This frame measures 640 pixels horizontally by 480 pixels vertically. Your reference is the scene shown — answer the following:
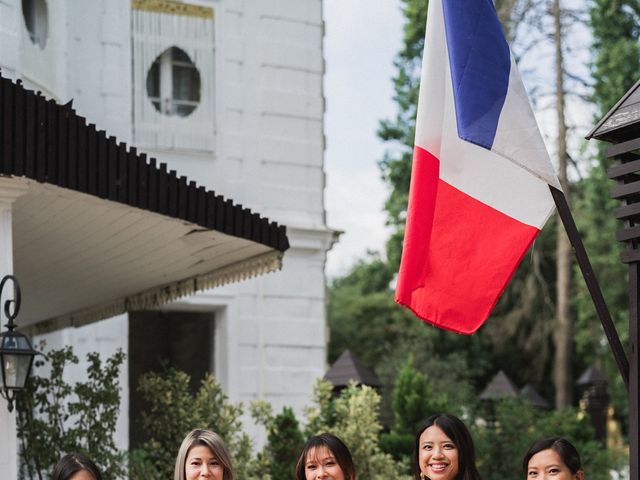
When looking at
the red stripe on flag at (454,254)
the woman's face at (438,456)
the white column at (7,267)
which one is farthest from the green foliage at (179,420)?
the red stripe on flag at (454,254)

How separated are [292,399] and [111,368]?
524cm

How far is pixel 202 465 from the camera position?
6.63 metres

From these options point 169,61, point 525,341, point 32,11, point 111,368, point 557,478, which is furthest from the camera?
point 525,341

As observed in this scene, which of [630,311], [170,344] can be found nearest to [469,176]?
[630,311]

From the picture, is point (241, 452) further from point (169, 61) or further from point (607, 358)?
point (607, 358)

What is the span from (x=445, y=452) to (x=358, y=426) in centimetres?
633

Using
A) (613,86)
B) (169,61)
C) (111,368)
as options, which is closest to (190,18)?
(169,61)

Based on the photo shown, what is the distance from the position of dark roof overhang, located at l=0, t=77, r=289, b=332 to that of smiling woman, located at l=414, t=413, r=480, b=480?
2.90 metres

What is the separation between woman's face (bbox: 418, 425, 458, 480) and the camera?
6.41 meters

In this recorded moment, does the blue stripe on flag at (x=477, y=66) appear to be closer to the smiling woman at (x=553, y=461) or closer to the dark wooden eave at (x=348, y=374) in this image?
the smiling woman at (x=553, y=461)

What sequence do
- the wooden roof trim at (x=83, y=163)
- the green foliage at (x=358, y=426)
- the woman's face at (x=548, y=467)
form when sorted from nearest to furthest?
the woman's face at (x=548, y=467) → the wooden roof trim at (x=83, y=163) → the green foliage at (x=358, y=426)

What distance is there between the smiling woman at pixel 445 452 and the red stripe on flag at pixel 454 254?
506 mm

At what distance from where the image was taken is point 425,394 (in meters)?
16.3

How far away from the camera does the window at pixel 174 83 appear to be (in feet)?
52.2
